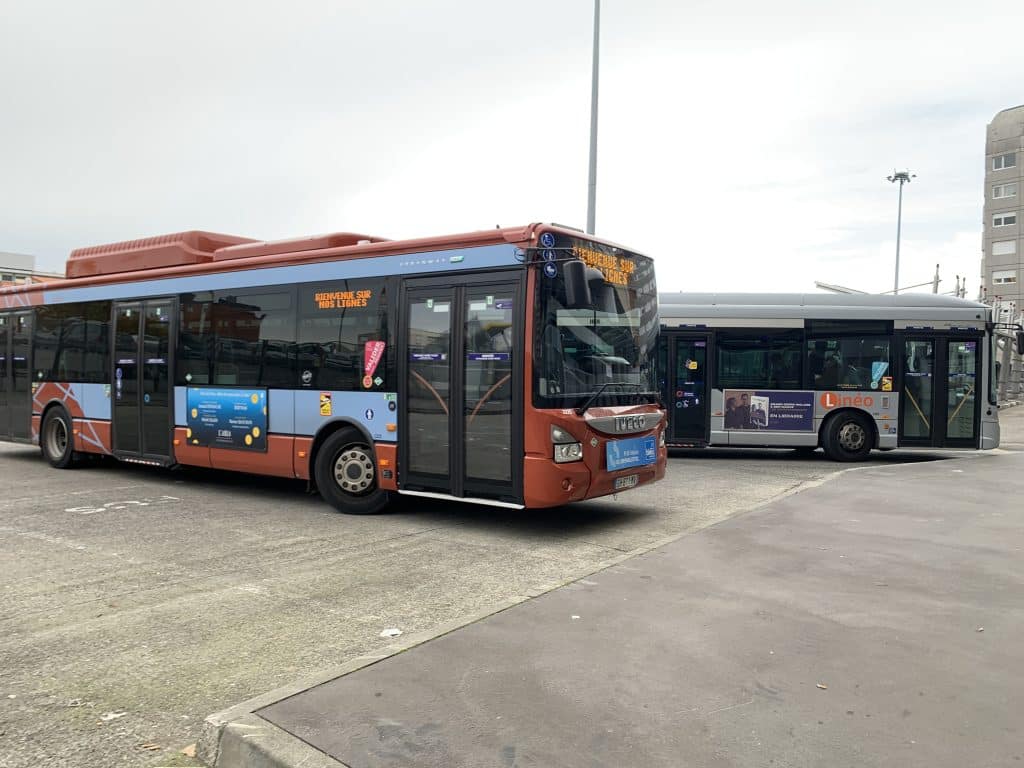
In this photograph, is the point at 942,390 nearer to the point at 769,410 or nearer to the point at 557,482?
the point at 769,410

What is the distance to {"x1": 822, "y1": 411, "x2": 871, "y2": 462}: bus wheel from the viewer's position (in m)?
15.2

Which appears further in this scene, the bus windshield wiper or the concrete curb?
the bus windshield wiper

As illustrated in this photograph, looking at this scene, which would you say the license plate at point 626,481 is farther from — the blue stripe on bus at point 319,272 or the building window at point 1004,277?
the building window at point 1004,277

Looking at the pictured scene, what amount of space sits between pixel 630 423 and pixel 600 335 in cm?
97

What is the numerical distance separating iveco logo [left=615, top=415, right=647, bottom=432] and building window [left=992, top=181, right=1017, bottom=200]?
8398 centimetres

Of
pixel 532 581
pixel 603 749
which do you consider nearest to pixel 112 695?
pixel 603 749

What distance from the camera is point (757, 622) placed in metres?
5.10

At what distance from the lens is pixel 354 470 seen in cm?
921

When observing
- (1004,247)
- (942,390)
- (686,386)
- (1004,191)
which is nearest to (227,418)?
(686,386)

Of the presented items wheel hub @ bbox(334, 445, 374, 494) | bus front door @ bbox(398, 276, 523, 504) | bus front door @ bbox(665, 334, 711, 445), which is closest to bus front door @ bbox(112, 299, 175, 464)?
wheel hub @ bbox(334, 445, 374, 494)

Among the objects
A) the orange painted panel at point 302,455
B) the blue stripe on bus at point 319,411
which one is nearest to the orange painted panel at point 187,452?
the blue stripe on bus at point 319,411

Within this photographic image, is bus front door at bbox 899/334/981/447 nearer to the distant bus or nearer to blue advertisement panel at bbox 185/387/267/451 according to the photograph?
the distant bus

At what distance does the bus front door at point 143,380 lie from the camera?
1118 centimetres

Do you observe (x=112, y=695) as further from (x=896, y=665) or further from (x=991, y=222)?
(x=991, y=222)
